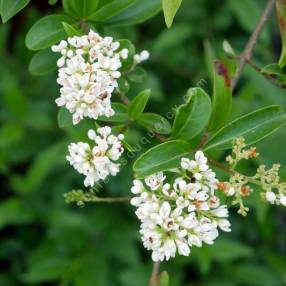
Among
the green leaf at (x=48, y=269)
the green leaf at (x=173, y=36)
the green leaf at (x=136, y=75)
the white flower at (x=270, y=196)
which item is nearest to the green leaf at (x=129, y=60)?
the green leaf at (x=136, y=75)

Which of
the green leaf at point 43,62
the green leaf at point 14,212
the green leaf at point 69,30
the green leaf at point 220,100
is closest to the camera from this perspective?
the green leaf at point 69,30

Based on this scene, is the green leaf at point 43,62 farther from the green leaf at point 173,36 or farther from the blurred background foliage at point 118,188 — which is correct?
the green leaf at point 173,36

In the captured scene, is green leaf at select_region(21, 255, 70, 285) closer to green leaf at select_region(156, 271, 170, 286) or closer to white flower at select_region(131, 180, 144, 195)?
green leaf at select_region(156, 271, 170, 286)

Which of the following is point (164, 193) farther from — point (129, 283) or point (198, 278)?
point (198, 278)

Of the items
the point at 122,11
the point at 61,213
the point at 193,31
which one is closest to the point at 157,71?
the point at 193,31

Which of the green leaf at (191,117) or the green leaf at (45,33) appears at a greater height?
the green leaf at (45,33)

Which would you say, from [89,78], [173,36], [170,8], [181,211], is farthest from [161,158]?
[173,36]

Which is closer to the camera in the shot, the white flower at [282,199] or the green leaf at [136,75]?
the white flower at [282,199]

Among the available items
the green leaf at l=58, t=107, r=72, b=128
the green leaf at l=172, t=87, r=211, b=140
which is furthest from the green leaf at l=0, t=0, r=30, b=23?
the green leaf at l=172, t=87, r=211, b=140
